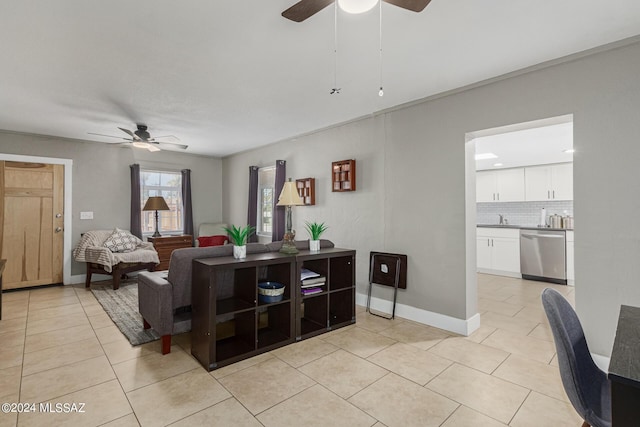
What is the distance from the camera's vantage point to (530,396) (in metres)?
2.13

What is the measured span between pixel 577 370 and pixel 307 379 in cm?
165

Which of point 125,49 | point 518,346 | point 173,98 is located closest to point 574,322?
point 518,346

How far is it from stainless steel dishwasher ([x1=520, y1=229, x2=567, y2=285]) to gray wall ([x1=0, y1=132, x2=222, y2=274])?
6880mm

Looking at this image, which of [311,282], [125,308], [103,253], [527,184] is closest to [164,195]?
[103,253]

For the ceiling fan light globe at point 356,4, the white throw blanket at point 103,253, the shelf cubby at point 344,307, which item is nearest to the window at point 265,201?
the white throw blanket at point 103,253

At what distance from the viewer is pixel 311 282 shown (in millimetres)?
3162

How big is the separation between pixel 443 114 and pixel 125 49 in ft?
9.71

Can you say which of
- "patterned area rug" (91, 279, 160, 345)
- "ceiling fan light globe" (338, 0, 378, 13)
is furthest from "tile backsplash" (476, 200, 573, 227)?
"patterned area rug" (91, 279, 160, 345)

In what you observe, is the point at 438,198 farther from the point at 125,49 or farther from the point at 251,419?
the point at 125,49

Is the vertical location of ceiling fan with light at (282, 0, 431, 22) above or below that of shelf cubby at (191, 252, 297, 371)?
above

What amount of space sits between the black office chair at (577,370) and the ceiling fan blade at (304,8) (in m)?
1.66

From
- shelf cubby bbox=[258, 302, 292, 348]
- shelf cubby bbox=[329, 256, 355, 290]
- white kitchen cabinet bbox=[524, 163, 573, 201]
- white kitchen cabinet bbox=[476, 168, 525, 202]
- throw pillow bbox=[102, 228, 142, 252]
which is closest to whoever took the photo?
shelf cubby bbox=[258, 302, 292, 348]

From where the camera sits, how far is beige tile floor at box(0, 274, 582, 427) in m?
1.91

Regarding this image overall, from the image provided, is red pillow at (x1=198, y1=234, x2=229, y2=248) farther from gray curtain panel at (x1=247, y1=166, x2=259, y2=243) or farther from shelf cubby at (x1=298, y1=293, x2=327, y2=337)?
shelf cubby at (x1=298, y1=293, x2=327, y2=337)
